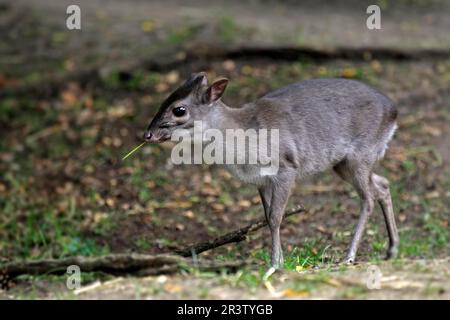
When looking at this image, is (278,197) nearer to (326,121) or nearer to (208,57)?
(326,121)

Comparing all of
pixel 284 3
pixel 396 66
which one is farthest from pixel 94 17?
pixel 396 66

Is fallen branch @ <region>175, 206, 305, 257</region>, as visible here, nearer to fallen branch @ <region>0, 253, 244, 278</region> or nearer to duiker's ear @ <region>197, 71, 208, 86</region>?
fallen branch @ <region>0, 253, 244, 278</region>

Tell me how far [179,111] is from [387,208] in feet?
6.34

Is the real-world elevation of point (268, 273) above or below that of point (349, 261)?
above

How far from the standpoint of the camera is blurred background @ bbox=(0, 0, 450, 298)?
27.6ft

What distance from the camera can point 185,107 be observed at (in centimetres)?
641

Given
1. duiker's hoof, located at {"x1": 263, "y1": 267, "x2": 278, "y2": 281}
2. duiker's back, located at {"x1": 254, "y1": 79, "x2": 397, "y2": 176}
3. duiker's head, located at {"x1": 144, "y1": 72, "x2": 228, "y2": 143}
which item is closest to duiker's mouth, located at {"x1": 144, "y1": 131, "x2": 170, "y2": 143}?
duiker's head, located at {"x1": 144, "y1": 72, "x2": 228, "y2": 143}

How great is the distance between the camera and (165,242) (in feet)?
26.9

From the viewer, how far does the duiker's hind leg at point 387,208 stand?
22.9 feet

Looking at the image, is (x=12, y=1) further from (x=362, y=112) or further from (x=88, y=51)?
(x=362, y=112)

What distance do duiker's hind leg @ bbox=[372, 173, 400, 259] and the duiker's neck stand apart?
4.02 feet

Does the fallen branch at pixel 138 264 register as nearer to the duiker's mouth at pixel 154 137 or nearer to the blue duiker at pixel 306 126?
the blue duiker at pixel 306 126

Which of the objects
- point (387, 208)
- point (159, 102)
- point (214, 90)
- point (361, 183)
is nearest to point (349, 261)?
point (361, 183)
